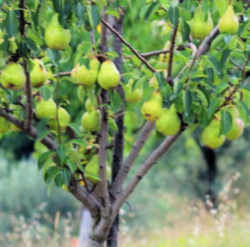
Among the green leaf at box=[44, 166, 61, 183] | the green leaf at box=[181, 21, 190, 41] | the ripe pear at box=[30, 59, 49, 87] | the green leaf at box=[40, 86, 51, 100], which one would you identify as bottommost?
the green leaf at box=[44, 166, 61, 183]

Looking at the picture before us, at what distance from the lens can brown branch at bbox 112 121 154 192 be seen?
6.53 feet

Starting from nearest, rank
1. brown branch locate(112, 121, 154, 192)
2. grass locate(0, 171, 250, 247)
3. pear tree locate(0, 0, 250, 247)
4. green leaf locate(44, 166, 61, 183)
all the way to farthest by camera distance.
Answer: pear tree locate(0, 0, 250, 247), green leaf locate(44, 166, 61, 183), brown branch locate(112, 121, 154, 192), grass locate(0, 171, 250, 247)

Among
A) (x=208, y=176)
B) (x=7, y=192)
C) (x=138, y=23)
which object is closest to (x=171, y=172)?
(x=208, y=176)

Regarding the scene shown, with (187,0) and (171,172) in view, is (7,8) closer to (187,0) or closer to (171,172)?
(187,0)

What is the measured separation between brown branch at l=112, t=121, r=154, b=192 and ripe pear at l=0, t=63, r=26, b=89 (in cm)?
58

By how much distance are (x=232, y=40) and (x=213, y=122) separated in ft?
1.24

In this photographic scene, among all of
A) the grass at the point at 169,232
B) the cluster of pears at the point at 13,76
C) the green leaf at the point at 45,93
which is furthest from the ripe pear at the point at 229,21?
the grass at the point at 169,232

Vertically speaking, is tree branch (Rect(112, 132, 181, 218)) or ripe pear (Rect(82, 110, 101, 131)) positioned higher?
ripe pear (Rect(82, 110, 101, 131))

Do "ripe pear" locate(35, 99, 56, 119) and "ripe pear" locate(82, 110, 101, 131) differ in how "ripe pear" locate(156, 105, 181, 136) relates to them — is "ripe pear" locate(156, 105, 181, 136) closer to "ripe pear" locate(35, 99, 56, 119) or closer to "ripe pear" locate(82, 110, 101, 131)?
"ripe pear" locate(82, 110, 101, 131)

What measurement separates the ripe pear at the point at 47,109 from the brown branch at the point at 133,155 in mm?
384

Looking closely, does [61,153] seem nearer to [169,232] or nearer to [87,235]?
[87,235]

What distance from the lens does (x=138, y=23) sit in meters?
4.11

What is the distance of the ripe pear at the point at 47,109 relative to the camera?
1.80m

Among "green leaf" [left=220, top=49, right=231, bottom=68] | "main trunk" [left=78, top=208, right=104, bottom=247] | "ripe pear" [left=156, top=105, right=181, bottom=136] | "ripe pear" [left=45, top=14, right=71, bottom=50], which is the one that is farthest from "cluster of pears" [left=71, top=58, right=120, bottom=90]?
"main trunk" [left=78, top=208, right=104, bottom=247]
